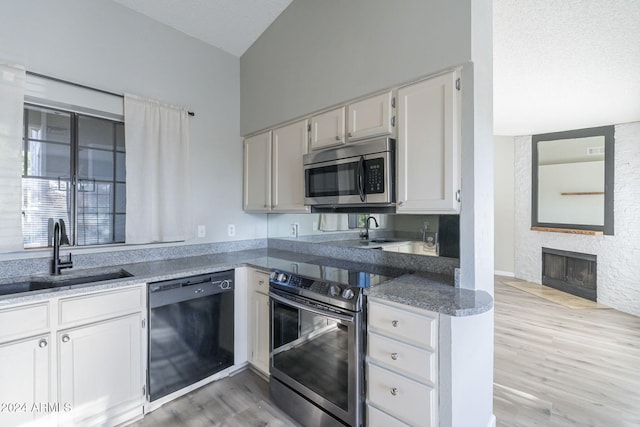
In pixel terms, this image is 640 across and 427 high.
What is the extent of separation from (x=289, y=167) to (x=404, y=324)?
66.7 inches

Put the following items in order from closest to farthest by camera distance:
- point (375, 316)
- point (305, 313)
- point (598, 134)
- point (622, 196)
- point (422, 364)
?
1. point (422, 364)
2. point (375, 316)
3. point (305, 313)
4. point (622, 196)
5. point (598, 134)

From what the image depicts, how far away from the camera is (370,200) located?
6.42 ft

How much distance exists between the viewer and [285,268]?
2.25 m

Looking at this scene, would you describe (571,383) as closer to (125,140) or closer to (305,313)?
(305,313)

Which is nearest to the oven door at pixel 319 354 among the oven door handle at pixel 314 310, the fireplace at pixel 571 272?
the oven door handle at pixel 314 310

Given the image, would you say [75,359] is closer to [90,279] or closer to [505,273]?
[90,279]

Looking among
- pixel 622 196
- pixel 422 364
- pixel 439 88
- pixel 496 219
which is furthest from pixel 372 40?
pixel 496 219

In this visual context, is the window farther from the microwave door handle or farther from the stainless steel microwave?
the microwave door handle

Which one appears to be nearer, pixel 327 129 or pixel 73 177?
pixel 73 177

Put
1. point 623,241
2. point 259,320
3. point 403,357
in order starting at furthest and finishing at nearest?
point 623,241 < point 259,320 < point 403,357

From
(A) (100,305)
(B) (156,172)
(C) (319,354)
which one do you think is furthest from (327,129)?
(A) (100,305)

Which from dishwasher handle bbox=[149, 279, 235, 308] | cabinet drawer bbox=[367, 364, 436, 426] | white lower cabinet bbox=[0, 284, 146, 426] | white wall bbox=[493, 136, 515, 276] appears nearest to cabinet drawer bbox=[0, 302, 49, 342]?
white lower cabinet bbox=[0, 284, 146, 426]

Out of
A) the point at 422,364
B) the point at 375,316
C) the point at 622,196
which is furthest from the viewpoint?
the point at 622,196

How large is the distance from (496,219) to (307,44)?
524 centimetres
